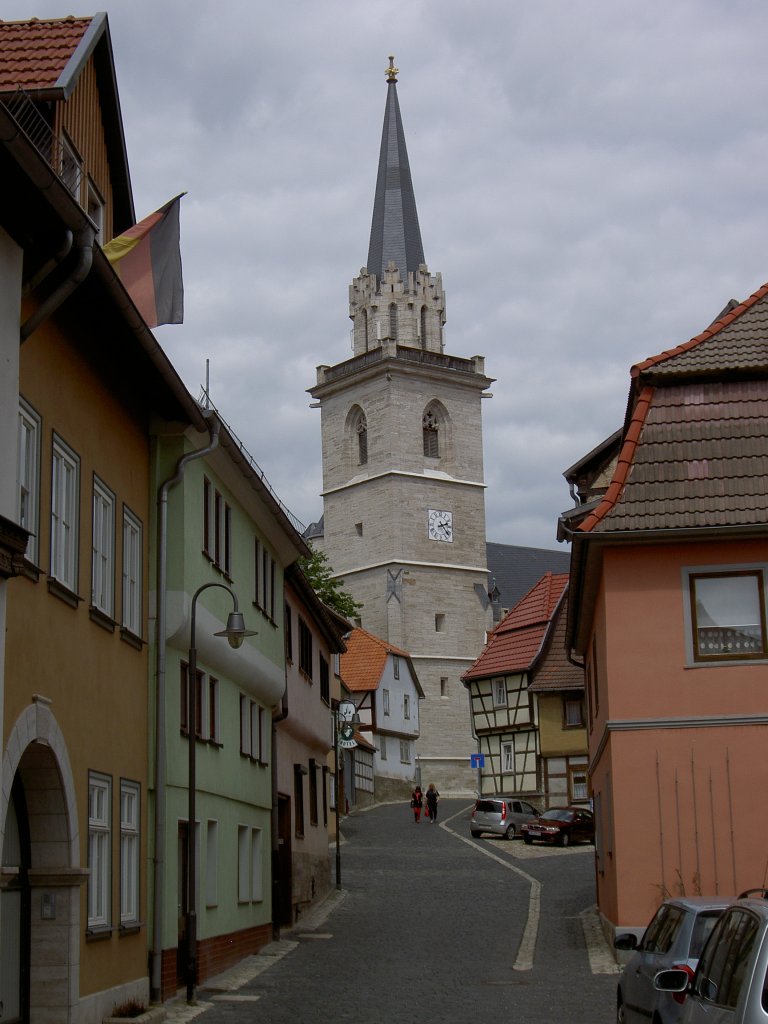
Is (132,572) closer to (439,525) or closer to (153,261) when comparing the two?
(153,261)

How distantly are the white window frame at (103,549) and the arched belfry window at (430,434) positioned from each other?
82.6 metres

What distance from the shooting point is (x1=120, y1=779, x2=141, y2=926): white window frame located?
16.5 meters

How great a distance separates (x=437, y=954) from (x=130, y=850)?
7.24m

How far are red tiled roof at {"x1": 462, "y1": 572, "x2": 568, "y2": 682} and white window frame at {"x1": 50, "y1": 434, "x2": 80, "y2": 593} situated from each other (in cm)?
4351

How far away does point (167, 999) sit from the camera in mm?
17891

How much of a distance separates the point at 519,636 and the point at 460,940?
3696cm

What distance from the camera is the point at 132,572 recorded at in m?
17.5

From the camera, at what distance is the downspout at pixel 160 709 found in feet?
57.4

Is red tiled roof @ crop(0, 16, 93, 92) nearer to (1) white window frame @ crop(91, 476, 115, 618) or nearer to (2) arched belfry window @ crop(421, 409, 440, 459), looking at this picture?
(1) white window frame @ crop(91, 476, 115, 618)

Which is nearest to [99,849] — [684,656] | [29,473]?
[29,473]

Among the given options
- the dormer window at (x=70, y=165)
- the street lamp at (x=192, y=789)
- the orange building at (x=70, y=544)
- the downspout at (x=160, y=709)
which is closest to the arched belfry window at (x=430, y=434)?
the downspout at (x=160, y=709)

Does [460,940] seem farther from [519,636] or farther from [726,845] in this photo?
[519,636]

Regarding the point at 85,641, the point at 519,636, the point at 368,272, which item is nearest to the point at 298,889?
the point at 85,641

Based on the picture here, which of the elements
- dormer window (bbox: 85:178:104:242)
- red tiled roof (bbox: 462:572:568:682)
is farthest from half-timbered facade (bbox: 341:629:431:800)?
dormer window (bbox: 85:178:104:242)
